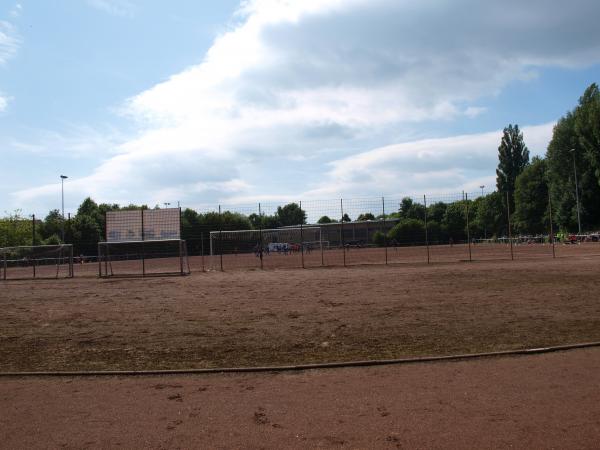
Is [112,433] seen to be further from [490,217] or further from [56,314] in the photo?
[490,217]

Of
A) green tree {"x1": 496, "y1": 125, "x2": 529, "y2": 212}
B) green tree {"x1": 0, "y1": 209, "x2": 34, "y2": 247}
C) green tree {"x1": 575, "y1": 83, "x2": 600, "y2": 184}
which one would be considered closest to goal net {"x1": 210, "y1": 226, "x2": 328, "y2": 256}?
green tree {"x1": 0, "y1": 209, "x2": 34, "y2": 247}

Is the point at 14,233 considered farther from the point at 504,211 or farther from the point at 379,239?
the point at 504,211

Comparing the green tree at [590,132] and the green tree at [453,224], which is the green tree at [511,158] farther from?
the green tree at [453,224]

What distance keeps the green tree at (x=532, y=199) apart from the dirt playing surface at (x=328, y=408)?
75961 mm

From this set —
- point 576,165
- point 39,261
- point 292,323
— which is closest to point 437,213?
point 576,165

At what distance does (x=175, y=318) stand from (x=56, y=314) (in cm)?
320

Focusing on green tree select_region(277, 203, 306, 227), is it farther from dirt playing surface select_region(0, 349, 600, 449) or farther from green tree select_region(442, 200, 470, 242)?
dirt playing surface select_region(0, 349, 600, 449)

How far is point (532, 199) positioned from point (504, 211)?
569 centimetres

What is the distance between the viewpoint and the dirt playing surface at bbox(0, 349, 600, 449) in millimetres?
4344

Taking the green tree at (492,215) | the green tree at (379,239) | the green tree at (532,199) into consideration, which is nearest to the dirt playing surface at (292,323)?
the green tree at (379,239)

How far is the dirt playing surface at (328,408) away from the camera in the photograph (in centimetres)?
434

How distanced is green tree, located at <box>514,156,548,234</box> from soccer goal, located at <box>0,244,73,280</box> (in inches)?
2655

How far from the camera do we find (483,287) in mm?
13406

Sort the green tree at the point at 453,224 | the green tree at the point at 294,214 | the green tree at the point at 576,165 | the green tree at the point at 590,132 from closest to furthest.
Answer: the green tree at the point at 294,214 < the green tree at the point at 453,224 < the green tree at the point at 590,132 < the green tree at the point at 576,165
